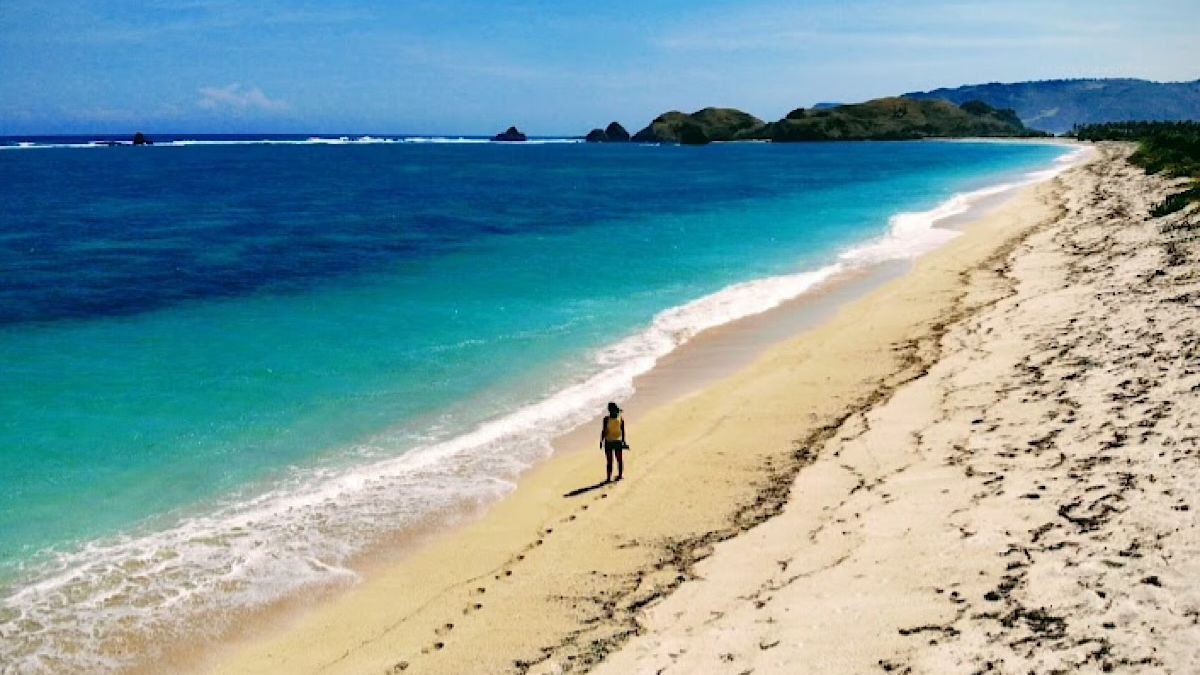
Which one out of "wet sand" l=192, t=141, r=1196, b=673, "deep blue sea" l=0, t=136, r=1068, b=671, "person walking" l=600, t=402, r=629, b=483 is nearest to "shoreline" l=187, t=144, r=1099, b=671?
"wet sand" l=192, t=141, r=1196, b=673

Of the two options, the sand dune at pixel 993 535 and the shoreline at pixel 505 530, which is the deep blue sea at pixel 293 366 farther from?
the sand dune at pixel 993 535

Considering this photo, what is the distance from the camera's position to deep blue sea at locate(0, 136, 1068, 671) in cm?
1123

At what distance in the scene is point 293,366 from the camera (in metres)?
19.8

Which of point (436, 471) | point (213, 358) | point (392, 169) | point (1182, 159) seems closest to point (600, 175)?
point (392, 169)

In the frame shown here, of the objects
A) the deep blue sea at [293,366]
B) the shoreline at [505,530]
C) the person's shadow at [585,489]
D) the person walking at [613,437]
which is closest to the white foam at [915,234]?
the deep blue sea at [293,366]

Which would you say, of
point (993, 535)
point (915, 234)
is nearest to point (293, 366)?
point (993, 535)

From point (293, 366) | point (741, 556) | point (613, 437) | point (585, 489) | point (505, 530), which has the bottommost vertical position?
point (505, 530)

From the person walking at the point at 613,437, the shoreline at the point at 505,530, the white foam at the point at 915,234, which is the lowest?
the shoreline at the point at 505,530

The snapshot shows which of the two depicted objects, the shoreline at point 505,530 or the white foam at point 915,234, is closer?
the shoreline at point 505,530

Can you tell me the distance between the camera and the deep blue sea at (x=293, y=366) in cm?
1123

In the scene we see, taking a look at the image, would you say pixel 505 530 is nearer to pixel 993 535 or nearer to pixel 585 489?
pixel 585 489

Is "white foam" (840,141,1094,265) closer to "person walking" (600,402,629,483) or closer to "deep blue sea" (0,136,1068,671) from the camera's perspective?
"deep blue sea" (0,136,1068,671)

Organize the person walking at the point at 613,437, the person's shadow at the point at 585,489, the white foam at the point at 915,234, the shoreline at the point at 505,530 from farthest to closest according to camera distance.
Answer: the white foam at the point at 915,234
the person's shadow at the point at 585,489
the person walking at the point at 613,437
the shoreline at the point at 505,530

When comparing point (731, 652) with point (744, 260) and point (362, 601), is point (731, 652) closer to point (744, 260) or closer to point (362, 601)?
point (362, 601)
